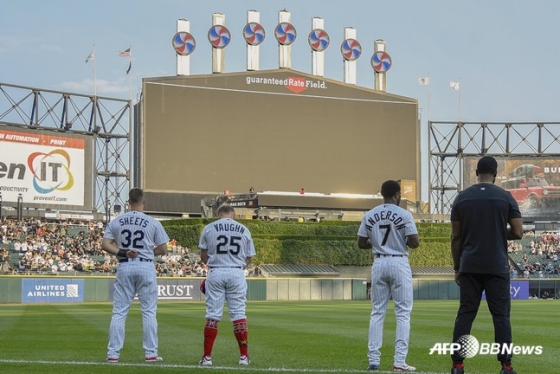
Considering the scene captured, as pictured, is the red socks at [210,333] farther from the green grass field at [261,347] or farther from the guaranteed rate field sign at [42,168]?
the guaranteed rate field sign at [42,168]

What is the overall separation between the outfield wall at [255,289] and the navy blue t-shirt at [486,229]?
36.1 metres

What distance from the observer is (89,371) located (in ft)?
33.3

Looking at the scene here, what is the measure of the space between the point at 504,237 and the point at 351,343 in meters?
5.98

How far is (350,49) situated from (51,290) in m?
37.1

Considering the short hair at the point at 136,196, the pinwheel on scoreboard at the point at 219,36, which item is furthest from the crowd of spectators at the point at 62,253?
the short hair at the point at 136,196

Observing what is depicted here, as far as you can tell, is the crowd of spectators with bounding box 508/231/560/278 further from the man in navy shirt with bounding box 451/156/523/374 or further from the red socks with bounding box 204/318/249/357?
the man in navy shirt with bounding box 451/156/523/374

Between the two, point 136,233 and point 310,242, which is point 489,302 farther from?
point 310,242

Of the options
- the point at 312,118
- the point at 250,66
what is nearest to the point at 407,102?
the point at 312,118

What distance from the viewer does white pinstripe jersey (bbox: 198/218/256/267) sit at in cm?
1131

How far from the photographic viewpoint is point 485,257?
9.13 meters

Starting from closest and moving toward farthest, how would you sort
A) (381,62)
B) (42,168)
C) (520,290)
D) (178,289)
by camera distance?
(178,289) < (520,290) < (42,168) < (381,62)

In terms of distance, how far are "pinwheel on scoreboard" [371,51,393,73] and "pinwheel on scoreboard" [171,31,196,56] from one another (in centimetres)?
1535

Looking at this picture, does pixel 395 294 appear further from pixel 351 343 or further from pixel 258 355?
pixel 351 343

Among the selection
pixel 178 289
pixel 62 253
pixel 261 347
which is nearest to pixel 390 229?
pixel 261 347
